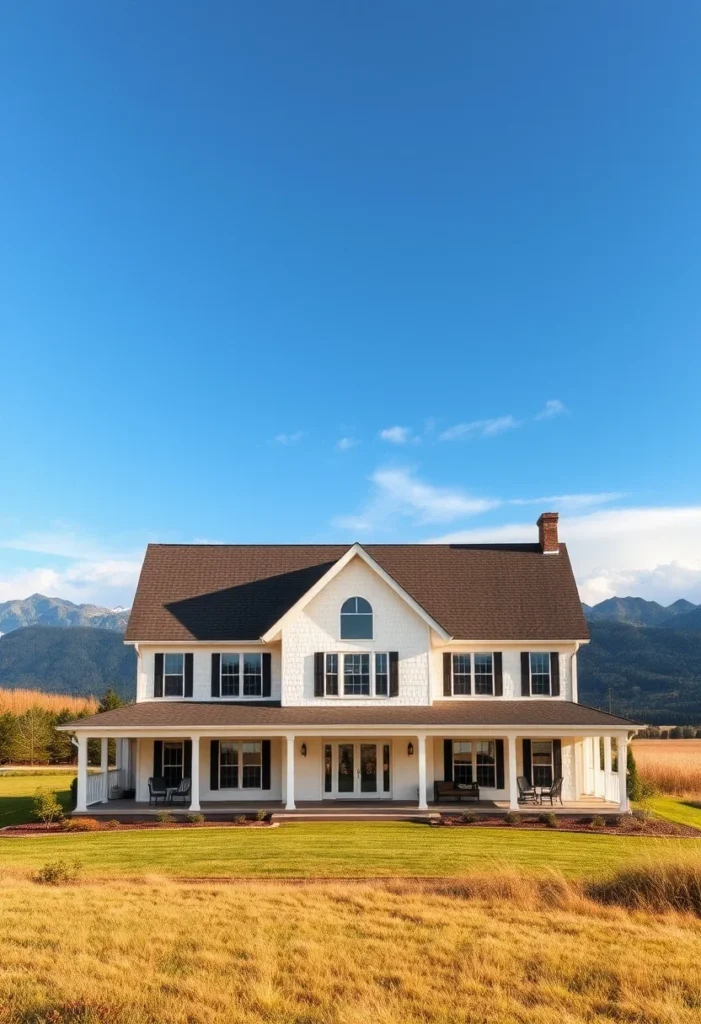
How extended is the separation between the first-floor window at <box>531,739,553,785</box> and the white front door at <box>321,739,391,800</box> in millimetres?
4556

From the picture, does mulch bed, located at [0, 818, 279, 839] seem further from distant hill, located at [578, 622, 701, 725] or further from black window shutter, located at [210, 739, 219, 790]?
distant hill, located at [578, 622, 701, 725]

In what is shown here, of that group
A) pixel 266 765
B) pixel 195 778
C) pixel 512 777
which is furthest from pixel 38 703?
pixel 512 777

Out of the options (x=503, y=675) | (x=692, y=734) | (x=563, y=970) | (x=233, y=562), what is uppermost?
(x=233, y=562)

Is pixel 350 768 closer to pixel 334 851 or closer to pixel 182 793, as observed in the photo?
pixel 182 793

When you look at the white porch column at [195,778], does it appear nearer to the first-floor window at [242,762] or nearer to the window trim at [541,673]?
the first-floor window at [242,762]

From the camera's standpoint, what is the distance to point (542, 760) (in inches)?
1124

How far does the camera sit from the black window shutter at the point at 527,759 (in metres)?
28.4

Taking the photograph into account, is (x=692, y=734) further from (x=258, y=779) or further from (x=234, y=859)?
(x=234, y=859)

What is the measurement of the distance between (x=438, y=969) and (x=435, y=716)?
16.6 meters

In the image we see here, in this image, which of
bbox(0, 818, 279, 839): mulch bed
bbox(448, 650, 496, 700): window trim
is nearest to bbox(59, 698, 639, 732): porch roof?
bbox(448, 650, 496, 700): window trim

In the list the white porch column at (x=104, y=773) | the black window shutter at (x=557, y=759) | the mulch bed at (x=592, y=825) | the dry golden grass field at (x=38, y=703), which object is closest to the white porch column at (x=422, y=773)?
the mulch bed at (x=592, y=825)

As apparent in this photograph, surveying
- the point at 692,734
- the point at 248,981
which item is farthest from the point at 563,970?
the point at 692,734

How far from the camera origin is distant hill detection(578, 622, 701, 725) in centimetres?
12125

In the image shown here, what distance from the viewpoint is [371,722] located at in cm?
2603
